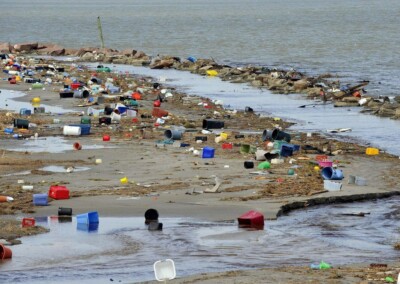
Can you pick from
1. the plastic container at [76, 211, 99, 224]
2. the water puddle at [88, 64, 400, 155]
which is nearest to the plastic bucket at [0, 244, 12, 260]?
the plastic container at [76, 211, 99, 224]

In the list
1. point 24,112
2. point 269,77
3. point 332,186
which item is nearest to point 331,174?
point 332,186

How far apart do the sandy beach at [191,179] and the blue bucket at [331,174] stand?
19 centimetres

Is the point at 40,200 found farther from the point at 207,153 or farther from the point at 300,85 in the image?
the point at 300,85

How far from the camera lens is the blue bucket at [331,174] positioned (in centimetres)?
1634

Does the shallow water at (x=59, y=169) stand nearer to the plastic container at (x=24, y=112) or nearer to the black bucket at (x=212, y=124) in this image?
the black bucket at (x=212, y=124)

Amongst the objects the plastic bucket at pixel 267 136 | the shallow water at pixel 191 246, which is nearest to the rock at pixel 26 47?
the plastic bucket at pixel 267 136

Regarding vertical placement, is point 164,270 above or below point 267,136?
above

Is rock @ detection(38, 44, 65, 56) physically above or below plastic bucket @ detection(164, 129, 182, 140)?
below

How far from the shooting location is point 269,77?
3719 cm

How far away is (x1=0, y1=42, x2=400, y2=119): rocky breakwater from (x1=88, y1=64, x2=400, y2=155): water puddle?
0.58 metres

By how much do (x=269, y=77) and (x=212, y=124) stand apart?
47.8ft

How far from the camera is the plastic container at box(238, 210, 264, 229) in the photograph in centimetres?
1318

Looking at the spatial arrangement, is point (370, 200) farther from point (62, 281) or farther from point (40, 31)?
point (40, 31)

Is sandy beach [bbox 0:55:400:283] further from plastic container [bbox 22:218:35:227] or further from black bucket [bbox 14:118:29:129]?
plastic container [bbox 22:218:35:227]
